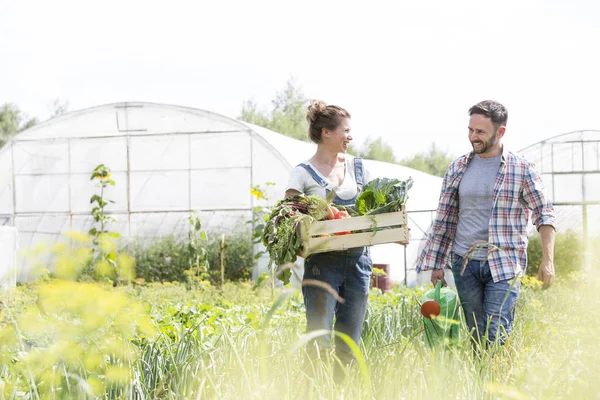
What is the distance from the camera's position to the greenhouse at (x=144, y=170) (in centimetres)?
1205

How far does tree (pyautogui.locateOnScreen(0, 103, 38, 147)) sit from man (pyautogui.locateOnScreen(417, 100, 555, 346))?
98.7 feet

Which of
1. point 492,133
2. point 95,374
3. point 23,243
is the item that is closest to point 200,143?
point 23,243

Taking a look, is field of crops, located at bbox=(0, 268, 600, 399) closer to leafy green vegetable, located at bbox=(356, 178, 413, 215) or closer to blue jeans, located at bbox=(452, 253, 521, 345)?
leafy green vegetable, located at bbox=(356, 178, 413, 215)

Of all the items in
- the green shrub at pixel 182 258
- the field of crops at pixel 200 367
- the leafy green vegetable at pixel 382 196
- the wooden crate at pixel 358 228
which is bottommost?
the green shrub at pixel 182 258

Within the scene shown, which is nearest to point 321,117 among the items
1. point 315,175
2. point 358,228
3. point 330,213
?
point 315,175

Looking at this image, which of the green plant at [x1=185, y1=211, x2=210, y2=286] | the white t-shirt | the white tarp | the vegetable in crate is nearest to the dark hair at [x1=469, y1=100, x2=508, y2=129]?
the white t-shirt

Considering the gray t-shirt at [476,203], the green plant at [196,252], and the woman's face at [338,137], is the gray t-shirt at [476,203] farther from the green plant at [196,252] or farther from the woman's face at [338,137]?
the green plant at [196,252]

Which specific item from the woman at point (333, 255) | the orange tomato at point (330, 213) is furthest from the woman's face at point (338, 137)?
the orange tomato at point (330, 213)

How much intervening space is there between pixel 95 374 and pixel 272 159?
981 cm

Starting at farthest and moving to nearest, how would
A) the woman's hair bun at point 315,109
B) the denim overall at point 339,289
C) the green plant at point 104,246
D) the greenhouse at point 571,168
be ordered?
the greenhouse at point 571,168, the woman's hair bun at point 315,109, the denim overall at point 339,289, the green plant at point 104,246

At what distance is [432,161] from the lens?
38656 millimetres

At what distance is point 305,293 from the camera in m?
2.98

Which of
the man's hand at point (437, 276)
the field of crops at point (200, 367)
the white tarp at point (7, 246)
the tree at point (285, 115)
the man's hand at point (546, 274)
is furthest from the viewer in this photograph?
the tree at point (285, 115)

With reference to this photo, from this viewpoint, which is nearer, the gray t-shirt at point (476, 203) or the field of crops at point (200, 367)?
the field of crops at point (200, 367)
